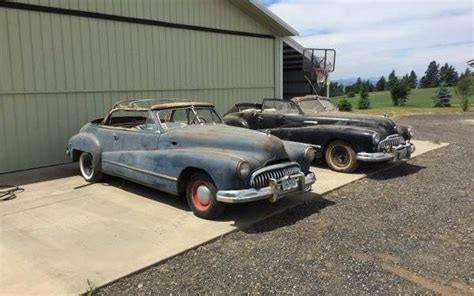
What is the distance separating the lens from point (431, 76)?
79062mm

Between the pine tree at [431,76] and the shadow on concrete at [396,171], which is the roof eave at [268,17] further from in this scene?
the pine tree at [431,76]

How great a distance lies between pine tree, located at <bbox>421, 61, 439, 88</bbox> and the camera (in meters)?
73.6

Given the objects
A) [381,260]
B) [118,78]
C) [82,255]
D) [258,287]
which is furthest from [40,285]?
[118,78]

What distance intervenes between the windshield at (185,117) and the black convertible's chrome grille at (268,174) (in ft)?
5.83

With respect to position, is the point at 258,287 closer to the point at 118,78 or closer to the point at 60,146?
the point at 60,146

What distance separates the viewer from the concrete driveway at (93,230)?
400 centimetres

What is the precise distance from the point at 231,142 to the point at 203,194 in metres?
0.79

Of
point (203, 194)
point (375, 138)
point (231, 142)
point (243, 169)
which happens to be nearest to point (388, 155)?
point (375, 138)

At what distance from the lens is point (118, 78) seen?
10.2 metres

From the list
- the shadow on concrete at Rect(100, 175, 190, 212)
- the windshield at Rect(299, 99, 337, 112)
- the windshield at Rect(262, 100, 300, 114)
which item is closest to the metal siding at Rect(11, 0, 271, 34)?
the windshield at Rect(262, 100, 300, 114)

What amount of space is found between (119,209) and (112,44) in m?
5.27

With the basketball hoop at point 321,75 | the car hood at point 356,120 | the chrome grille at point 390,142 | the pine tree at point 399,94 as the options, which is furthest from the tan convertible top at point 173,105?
the pine tree at point 399,94

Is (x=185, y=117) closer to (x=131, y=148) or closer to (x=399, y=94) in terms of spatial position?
(x=131, y=148)

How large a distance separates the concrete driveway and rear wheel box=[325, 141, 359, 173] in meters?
0.69
